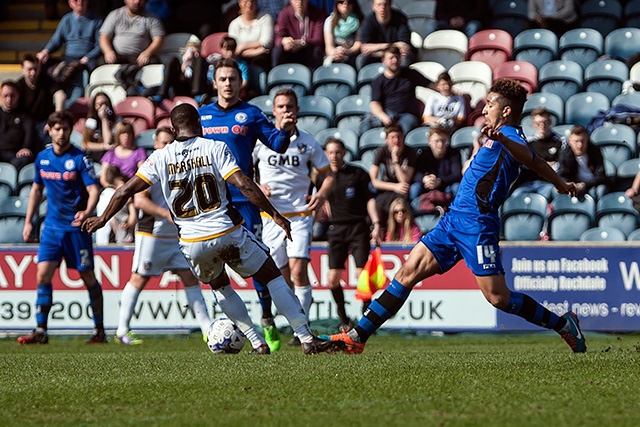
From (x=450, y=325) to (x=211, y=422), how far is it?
345 inches

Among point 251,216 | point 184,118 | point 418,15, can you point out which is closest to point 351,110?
point 418,15

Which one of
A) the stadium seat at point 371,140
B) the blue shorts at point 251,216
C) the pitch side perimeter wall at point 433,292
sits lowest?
the pitch side perimeter wall at point 433,292

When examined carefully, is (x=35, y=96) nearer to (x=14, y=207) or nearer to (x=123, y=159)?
(x=14, y=207)

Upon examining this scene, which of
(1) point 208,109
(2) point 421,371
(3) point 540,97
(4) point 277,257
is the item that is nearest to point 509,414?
(2) point 421,371

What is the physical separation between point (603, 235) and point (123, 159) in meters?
6.58

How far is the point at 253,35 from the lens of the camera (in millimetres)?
18016

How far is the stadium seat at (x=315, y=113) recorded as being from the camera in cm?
1666

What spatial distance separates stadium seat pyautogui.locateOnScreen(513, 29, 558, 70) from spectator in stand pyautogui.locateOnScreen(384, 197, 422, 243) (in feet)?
15.4

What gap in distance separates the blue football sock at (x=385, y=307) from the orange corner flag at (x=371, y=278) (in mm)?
4362

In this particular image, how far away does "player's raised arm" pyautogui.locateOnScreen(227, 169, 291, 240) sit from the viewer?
795 cm

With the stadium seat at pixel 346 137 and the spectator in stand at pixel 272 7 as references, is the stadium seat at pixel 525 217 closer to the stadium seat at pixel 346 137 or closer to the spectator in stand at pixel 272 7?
the stadium seat at pixel 346 137

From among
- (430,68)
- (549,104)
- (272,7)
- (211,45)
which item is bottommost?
(549,104)

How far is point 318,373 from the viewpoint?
22.3 ft

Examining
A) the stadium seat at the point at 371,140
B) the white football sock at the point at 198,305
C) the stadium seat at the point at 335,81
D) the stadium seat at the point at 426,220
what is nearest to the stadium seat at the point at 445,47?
the stadium seat at the point at 335,81
